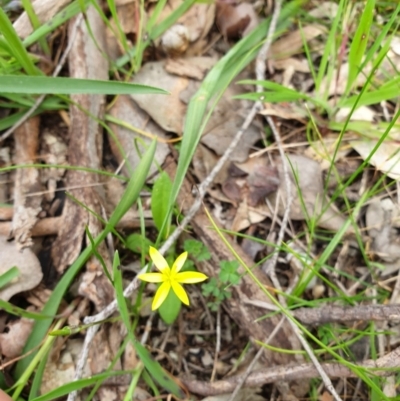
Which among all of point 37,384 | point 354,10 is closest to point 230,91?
point 354,10

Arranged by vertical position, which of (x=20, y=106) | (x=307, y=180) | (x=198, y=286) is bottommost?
(x=198, y=286)

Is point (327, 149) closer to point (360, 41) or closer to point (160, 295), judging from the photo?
point (360, 41)

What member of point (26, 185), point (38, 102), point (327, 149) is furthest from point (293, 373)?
point (38, 102)

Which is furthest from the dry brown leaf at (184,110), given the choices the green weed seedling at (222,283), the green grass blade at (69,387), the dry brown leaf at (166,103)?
the green grass blade at (69,387)

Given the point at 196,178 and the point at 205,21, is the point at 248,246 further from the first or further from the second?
the point at 205,21

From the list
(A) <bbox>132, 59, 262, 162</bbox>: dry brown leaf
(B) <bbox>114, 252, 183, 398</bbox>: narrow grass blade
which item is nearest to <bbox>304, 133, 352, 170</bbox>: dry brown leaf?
(A) <bbox>132, 59, 262, 162</bbox>: dry brown leaf

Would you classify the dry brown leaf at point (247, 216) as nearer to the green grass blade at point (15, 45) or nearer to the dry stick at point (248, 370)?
the dry stick at point (248, 370)
